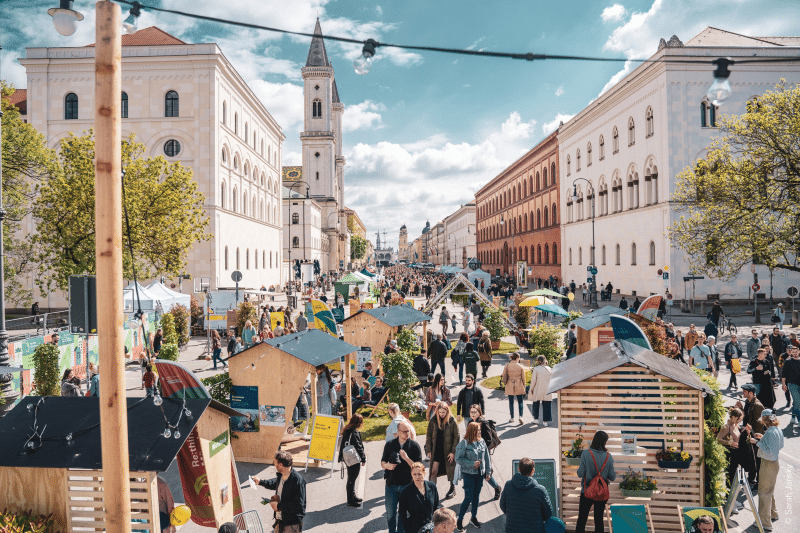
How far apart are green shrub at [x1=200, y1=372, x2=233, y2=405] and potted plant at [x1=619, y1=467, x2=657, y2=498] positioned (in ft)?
23.6

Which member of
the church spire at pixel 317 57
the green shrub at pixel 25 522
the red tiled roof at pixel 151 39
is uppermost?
the church spire at pixel 317 57

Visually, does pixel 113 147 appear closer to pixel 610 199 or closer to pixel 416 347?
pixel 416 347

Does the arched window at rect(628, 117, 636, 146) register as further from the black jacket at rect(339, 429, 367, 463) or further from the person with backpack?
the black jacket at rect(339, 429, 367, 463)

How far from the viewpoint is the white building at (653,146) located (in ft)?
126

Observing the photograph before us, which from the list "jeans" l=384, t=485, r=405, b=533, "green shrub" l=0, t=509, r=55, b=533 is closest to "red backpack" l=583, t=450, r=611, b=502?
"jeans" l=384, t=485, r=405, b=533

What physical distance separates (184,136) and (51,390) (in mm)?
31246

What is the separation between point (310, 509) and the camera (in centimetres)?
850

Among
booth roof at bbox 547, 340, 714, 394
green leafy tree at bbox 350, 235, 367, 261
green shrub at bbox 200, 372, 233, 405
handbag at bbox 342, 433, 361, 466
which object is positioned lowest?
handbag at bbox 342, 433, 361, 466

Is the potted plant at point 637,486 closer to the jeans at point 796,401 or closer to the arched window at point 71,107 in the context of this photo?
the jeans at point 796,401

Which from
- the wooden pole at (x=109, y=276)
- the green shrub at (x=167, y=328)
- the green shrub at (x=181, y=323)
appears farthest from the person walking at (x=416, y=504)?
the green shrub at (x=181, y=323)

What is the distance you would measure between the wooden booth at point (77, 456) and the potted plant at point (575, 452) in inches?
192

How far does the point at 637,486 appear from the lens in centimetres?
734

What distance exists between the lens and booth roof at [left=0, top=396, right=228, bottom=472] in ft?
17.7

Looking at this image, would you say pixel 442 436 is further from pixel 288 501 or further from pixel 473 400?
pixel 288 501
